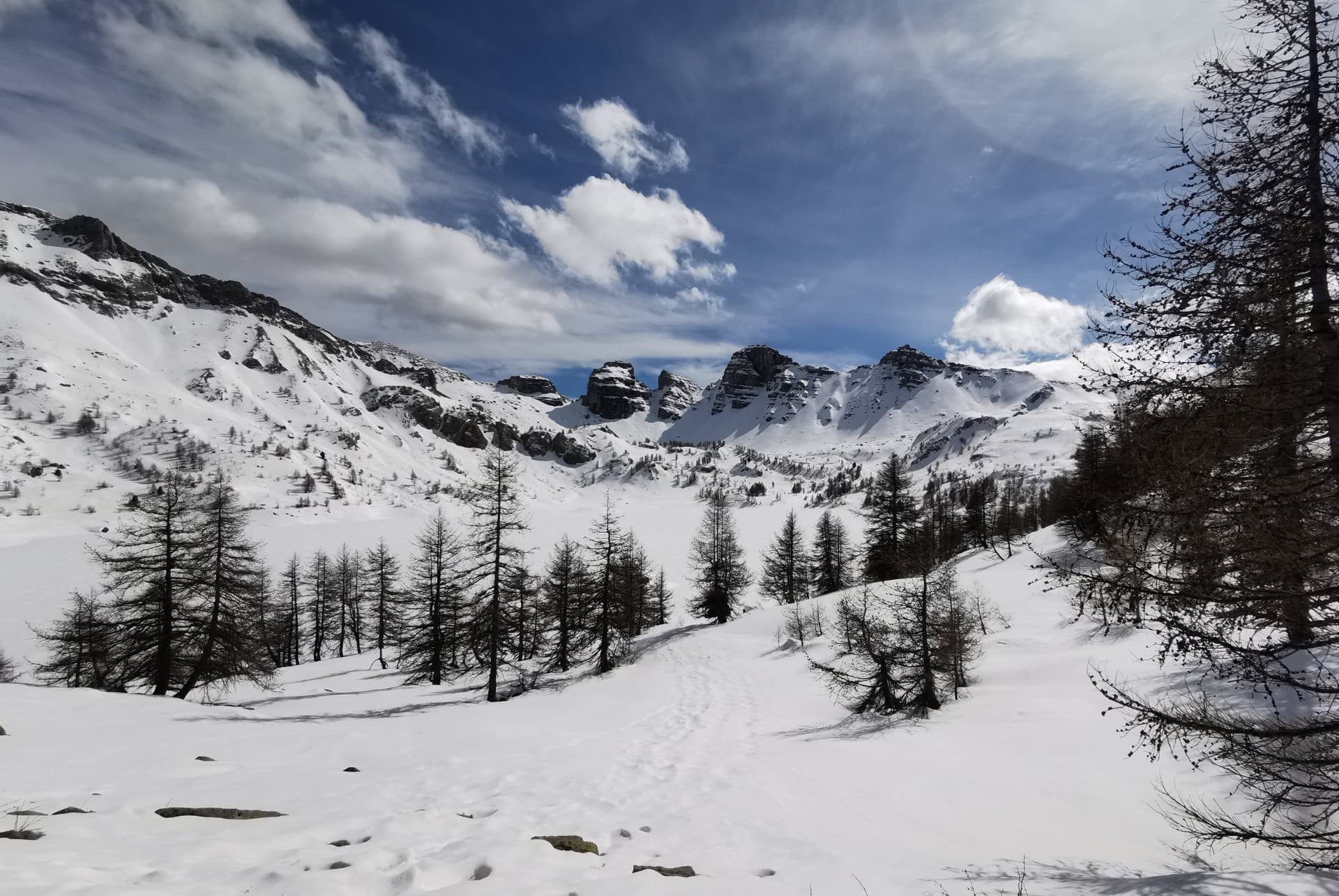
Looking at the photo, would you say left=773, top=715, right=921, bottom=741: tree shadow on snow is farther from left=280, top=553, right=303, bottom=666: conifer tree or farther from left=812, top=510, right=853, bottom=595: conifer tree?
left=280, top=553, right=303, bottom=666: conifer tree

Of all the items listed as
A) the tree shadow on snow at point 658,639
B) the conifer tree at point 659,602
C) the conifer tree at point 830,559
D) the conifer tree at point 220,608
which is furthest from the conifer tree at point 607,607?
the conifer tree at point 830,559

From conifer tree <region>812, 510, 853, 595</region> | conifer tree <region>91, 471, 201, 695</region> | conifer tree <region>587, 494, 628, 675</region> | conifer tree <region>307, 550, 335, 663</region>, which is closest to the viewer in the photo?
conifer tree <region>91, 471, 201, 695</region>

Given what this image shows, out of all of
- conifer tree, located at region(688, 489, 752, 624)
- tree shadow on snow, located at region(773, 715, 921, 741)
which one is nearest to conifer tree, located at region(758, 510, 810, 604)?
conifer tree, located at region(688, 489, 752, 624)

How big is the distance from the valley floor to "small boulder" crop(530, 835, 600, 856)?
143 mm

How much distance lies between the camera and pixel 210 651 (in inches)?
786

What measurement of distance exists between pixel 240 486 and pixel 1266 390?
173 metres

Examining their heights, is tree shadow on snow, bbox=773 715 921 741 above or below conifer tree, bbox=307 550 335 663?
above

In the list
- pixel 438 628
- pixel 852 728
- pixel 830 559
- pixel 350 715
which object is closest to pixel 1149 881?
pixel 852 728

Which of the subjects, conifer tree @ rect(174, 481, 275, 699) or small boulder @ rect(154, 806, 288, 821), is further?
conifer tree @ rect(174, 481, 275, 699)

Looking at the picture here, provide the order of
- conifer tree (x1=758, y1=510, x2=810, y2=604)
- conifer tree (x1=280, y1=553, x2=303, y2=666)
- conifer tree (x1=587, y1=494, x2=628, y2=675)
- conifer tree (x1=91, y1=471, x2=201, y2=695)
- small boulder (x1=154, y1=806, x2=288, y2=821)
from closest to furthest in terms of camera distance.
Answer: small boulder (x1=154, y1=806, x2=288, y2=821) < conifer tree (x1=91, y1=471, x2=201, y2=695) < conifer tree (x1=587, y1=494, x2=628, y2=675) < conifer tree (x1=280, y1=553, x2=303, y2=666) < conifer tree (x1=758, y1=510, x2=810, y2=604)

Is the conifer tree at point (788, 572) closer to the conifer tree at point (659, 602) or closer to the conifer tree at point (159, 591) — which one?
the conifer tree at point (659, 602)

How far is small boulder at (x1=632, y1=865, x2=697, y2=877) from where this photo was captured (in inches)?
225

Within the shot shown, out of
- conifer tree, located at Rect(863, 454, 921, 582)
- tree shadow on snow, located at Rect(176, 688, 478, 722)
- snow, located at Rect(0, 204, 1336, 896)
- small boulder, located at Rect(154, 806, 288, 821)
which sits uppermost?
conifer tree, located at Rect(863, 454, 921, 582)

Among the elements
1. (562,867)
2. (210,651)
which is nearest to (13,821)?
(562,867)
